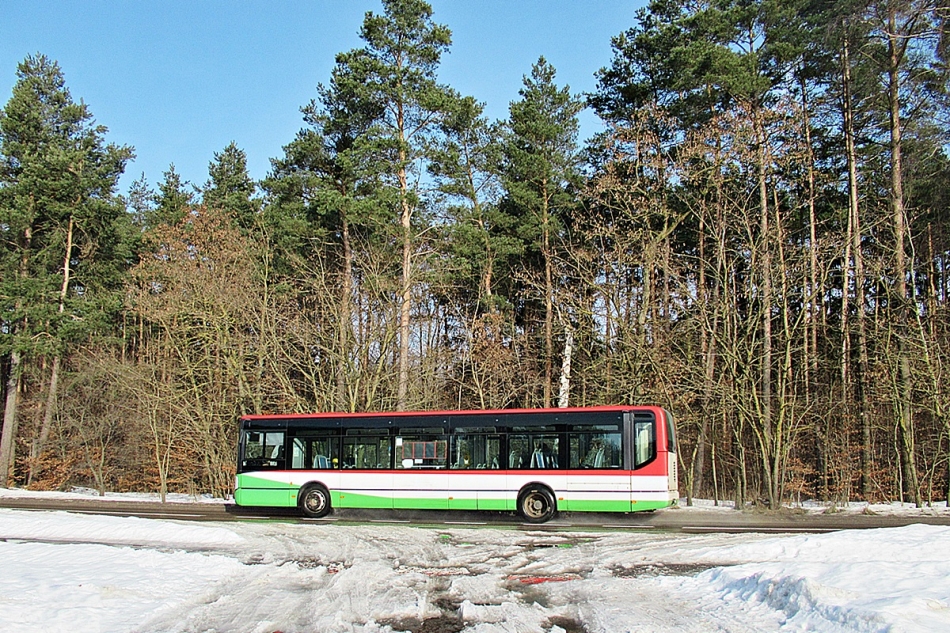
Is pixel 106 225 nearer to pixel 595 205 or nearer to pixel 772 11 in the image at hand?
pixel 595 205

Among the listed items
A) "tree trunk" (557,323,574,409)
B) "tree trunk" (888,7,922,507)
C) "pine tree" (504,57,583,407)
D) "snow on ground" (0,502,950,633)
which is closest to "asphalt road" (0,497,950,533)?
"snow on ground" (0,502,950,633)

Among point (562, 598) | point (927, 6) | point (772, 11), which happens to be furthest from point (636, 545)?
point (772, 11)

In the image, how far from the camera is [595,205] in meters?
26.1

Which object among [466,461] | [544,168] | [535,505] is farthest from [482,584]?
[544,168]

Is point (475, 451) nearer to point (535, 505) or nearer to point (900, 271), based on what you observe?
point (535, 505)

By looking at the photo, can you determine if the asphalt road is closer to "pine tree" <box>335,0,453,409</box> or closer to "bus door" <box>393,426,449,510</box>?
"bus door" <box>393,426,449,510</box>

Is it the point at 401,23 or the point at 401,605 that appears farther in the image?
the point at 401,23

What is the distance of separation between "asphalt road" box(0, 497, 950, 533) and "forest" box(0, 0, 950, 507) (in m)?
2.31

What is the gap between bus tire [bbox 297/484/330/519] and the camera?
1905 centimetres

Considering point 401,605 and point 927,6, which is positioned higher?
point 927,6

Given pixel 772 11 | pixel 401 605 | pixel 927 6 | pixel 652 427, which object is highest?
pixel 772 11

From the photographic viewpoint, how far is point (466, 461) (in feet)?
59.2

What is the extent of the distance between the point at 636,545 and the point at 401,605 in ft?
18.7

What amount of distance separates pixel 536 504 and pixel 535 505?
0.11 feet
